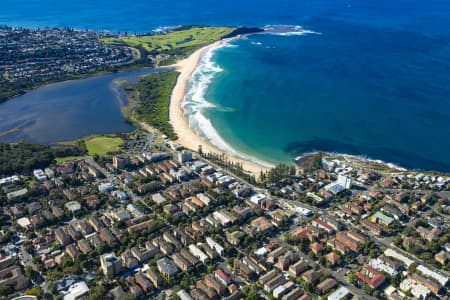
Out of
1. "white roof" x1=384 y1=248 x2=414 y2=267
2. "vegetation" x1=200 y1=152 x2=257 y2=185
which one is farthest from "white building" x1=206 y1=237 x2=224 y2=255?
"white roof" x1=384 y1=248 x2=414 y2=267

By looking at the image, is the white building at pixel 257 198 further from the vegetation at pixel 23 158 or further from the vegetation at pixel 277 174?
the vegetation at pixel 23 158

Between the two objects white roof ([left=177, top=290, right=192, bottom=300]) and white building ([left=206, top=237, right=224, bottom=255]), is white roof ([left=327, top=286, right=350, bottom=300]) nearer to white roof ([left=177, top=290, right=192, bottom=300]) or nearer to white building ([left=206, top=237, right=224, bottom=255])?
white building ([left=206, top=237, right=224, bottom=255])

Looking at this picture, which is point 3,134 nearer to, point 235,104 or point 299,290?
point 235,104

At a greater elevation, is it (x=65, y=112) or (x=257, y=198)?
(x=65, y=112)

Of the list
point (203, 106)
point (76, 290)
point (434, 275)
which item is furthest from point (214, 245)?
point (203, 106)

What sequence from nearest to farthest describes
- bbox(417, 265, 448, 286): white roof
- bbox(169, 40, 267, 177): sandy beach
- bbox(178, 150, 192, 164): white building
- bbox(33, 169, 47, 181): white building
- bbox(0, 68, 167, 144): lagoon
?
bbox(417, 265, 448, 286): white roof
bbox(33, 169, 47, 181): white building
bbox(178, 150, 192, 164): white building
bbox(169, 40, 267, 177): sandy beach
bbox(0, 68, 167, 144): lagoon

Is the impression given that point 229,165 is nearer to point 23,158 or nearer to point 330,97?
point 23,158

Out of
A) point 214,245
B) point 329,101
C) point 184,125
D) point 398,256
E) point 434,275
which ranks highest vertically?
point 329,101
